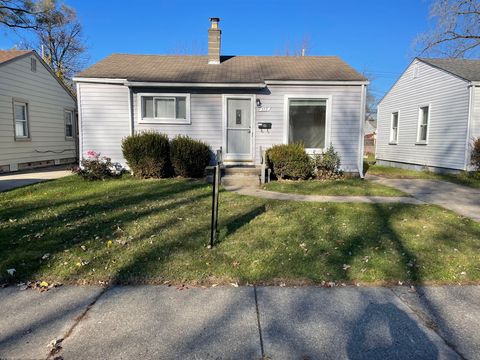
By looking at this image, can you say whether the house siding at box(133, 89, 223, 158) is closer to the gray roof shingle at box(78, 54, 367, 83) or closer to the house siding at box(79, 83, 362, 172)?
the house siding at box(79, 83, 362, 172)

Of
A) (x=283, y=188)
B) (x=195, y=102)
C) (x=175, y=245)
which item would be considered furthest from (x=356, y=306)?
(x=195, y=102)

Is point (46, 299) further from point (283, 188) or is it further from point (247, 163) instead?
point (247, 163)

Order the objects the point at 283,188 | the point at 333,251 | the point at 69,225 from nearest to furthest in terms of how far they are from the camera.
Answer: the point at 333,251, the point at 69,225, the point at 283,188

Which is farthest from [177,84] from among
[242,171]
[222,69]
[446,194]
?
[446,194]

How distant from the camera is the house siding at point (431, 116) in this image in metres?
12.3

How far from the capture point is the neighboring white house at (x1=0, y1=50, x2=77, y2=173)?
480 inches

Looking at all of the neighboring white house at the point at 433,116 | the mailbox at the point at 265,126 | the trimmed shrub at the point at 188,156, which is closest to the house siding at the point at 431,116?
the neighboring white house at the point at 433,116

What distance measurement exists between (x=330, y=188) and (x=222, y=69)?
5.74 m

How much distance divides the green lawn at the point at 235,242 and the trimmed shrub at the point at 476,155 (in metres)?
6.46

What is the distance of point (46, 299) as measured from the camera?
322cm

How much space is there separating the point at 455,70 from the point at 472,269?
38.6 feet

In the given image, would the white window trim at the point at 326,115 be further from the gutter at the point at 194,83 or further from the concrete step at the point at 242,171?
the concrete step at the point at 242,171

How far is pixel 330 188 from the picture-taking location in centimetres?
862

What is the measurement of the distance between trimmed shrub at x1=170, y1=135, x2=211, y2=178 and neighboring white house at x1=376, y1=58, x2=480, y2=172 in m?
8.92
